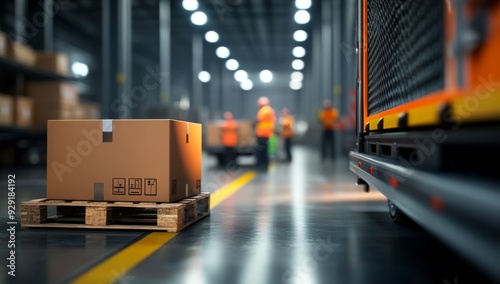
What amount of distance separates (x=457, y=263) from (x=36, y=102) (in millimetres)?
11244

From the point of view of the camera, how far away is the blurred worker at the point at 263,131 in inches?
405

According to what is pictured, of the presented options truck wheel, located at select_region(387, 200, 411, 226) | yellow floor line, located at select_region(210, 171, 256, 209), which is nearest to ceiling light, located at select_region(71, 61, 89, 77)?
yellow floor line, located at select_region(210, 171, 256, 209)

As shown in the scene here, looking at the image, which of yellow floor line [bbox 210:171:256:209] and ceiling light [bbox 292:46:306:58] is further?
ceiling light [bbox 292:46:306:58]

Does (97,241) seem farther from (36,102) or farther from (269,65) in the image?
(269,65)

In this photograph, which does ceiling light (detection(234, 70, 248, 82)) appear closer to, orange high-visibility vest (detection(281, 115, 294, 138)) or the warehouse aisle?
orange high-visibility vest (detection(281, 115, 294, 138))

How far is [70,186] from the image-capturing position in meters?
3.71

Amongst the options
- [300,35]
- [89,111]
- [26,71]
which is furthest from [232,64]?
[26,71]

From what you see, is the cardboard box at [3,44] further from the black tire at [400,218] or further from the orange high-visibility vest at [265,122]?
the black tire at [400,218]

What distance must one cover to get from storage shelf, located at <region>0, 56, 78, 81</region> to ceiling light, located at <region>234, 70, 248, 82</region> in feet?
90.0

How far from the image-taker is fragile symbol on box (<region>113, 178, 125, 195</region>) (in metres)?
3.61

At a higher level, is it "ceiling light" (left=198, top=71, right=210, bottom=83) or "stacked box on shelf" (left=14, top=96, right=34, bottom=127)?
"ceiling light" (left=198, top=71, right=210, bottom=83)

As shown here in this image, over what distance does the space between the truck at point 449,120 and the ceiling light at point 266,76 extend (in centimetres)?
3805

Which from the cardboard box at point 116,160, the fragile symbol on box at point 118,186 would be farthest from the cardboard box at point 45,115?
the fragile symbol on box at point 118,186

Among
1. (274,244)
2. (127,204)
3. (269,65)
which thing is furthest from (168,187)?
(269,65)
